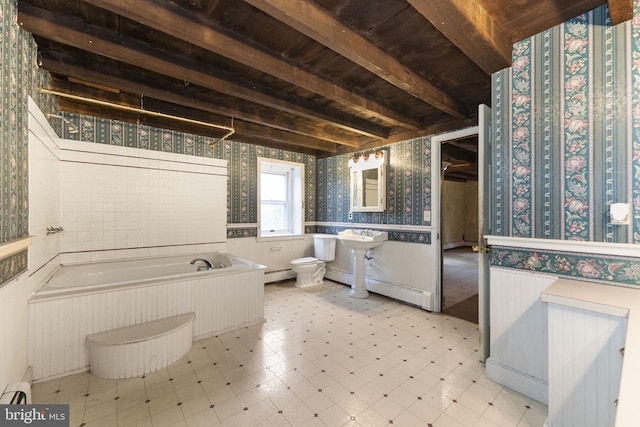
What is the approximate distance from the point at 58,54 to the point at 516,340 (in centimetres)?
398

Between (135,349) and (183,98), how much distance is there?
2209 mm

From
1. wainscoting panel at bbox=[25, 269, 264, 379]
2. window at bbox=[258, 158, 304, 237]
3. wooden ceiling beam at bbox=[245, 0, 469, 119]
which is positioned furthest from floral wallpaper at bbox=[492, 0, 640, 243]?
window at bbox=[258, 158, 304, 237]

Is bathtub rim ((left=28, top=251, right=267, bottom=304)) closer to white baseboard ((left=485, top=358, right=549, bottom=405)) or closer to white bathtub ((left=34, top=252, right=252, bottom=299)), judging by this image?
white bathtub ((left=34, top=252, right=252, bottom=299))

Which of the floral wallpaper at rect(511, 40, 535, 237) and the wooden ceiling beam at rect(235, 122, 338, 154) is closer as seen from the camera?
the floral wallpaper at rect(511, 40, 535, 237)

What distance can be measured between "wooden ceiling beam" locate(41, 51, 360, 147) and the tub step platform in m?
2.05

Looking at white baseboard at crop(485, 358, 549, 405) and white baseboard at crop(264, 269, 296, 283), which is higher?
white baseboard at crop(264, 269, 296, 283)

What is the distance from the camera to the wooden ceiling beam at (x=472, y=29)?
4.39 feet

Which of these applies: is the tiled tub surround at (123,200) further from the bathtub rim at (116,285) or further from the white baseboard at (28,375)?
the white baseboard at (28,375)

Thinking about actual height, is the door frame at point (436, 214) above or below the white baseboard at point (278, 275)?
above

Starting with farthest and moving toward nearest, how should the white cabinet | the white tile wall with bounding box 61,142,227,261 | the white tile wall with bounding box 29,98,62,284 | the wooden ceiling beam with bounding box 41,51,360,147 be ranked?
1. the white tile wall with bounding box 61,142,227,261
2. the wooden ceiling beam with bounding box 41,51,360,147
3. the white tile wall with bounding box 29,98,62,284
4. the white cabinet

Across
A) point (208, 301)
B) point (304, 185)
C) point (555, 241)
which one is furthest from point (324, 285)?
point (555, 241)

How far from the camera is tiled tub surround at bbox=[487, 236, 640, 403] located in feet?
5.24

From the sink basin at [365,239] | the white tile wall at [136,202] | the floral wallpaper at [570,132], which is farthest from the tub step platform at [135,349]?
the floral wallpaper at [570,132]

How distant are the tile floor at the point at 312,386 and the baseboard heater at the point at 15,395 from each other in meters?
0.30
